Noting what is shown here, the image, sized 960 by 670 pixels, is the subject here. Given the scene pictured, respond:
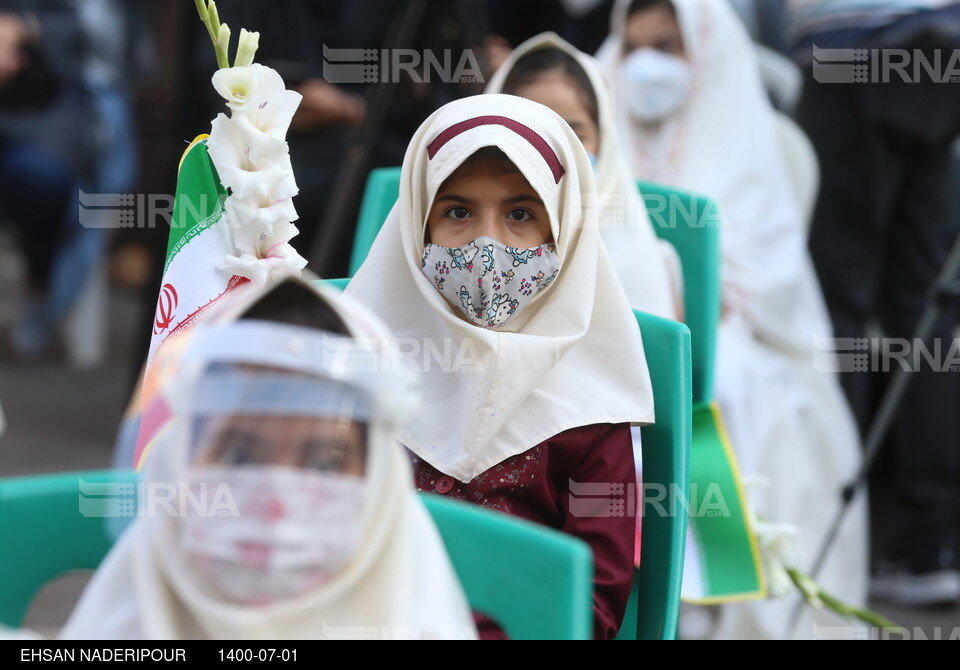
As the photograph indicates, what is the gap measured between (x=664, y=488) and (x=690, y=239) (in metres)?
1.02

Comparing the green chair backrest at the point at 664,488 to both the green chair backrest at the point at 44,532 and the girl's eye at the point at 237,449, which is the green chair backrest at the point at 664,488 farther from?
the girl's eye at the point at 237,449

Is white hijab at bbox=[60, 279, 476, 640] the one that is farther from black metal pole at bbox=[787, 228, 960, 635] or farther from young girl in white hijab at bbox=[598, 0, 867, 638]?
young girl in white hijab at bbox=[598, 0, 867, 638]

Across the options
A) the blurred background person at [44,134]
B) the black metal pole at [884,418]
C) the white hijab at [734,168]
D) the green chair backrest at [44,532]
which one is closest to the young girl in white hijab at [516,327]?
the green chair backrest at [44,532]

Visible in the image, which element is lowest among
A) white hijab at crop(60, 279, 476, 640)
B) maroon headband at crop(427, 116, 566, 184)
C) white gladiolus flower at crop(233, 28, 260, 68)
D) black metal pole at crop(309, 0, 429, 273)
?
white hijab at crop(60, 279, 476, 640)

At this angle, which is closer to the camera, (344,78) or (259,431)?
(259,431)

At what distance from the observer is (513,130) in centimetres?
195

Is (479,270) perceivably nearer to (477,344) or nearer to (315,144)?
(477,344)

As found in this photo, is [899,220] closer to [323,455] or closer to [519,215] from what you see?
[519,215]

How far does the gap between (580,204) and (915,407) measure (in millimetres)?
2424

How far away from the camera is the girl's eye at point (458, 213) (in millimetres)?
2021

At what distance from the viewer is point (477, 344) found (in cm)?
190

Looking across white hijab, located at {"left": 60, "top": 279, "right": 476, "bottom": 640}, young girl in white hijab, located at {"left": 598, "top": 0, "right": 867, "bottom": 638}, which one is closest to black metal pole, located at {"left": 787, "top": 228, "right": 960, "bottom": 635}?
young girl in white hijab, located at {"left": 598, "top": 0, "right": 867, "bottom": 638}

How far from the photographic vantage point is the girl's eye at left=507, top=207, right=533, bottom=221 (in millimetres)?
2008
